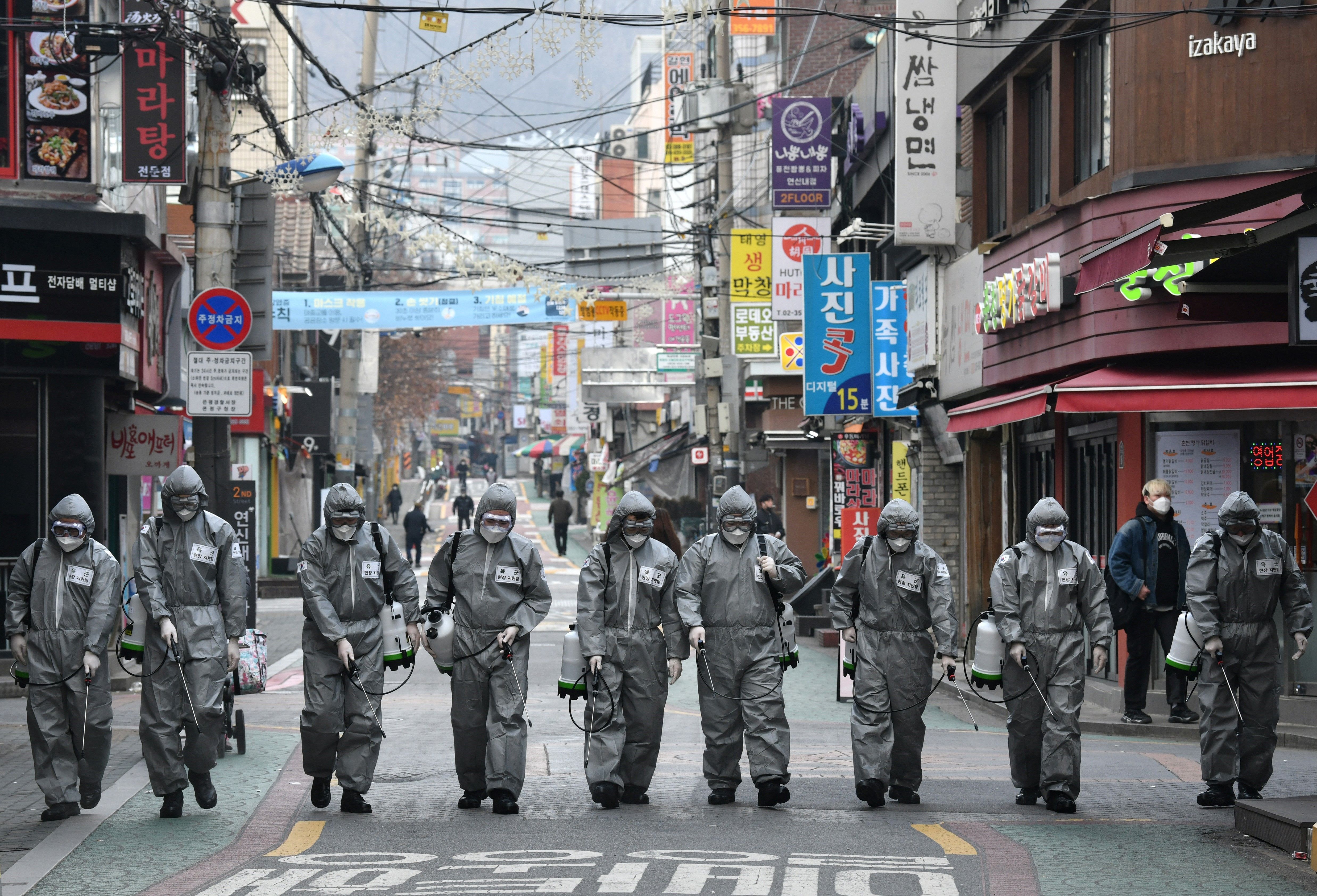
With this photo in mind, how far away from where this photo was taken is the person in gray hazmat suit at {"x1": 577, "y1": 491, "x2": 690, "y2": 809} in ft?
31.0

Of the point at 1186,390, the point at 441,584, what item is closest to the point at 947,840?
the point at 441,584

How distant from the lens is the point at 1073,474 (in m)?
16.7

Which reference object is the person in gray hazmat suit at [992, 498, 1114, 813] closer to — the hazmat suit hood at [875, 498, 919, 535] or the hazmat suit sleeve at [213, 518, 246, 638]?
the hazmat suit hood at [875, 498, 919, 535]

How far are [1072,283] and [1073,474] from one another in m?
2.59

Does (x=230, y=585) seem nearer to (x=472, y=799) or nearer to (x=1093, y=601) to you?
(x=472, y=799)

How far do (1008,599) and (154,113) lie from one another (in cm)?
1010

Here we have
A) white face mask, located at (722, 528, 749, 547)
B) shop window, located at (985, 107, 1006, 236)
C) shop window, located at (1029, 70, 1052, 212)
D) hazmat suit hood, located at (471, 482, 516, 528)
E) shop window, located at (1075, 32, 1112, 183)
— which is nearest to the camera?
hazmat suit hood, located at (471, 482, 516, 528)

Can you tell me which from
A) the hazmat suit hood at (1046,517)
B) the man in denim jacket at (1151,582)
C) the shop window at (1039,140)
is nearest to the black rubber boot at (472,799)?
the hazmat suit hood at (1046,517)

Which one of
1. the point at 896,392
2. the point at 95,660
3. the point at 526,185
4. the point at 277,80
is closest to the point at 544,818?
the point at 95,660

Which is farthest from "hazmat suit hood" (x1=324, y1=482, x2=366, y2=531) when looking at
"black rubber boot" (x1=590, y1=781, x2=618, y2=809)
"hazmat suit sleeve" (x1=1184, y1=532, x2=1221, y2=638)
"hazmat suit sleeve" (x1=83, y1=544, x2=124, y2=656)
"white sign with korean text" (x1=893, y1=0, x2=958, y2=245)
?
"white sign with korean text" (x1=893, y1=0, x2=958, y2=245)

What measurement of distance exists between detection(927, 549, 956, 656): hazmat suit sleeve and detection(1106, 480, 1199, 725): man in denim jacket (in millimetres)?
4108

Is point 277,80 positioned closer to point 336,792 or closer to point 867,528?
point 867,528

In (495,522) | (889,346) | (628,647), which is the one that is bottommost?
(628,647)

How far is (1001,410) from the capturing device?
50.5 ft
